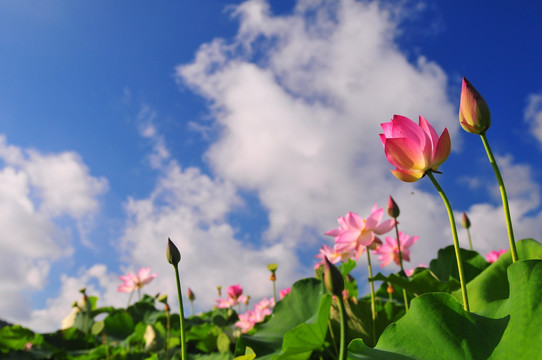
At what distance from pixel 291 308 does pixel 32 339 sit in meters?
2.03

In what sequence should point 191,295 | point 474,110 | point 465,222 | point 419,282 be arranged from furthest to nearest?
point 191,295 < point 465,222 < point 419,282 < point 474,110

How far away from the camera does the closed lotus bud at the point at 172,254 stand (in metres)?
0.86

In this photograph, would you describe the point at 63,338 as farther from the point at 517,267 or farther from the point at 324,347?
the point at 517,267

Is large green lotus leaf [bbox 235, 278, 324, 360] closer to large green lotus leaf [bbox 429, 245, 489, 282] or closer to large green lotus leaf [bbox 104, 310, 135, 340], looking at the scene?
large green lotus leaf [bbox 429, 245, 489, 282]

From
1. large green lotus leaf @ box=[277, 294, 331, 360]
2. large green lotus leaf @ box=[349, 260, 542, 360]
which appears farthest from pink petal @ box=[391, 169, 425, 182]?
large green lotus leaf @ box=[277, 294, 331, 360]

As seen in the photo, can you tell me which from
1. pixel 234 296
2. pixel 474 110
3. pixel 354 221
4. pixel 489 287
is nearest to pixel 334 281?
pixel 474 110

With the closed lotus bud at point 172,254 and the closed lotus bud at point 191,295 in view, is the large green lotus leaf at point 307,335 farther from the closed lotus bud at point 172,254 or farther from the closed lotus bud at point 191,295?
the closed lotus bud at point 191,295

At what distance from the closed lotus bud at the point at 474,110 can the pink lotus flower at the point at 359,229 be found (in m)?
0.75

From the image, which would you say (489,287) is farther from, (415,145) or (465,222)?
(465,222)

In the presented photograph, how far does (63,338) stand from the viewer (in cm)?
323

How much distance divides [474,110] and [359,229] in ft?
2.72

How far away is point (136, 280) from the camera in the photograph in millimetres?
3328

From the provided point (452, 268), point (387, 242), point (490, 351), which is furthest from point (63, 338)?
point (490, 351)

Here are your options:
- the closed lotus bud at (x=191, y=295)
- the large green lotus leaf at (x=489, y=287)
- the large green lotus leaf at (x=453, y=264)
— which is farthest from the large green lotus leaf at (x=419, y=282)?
the closed lotus bud at (x=191, y=295)
